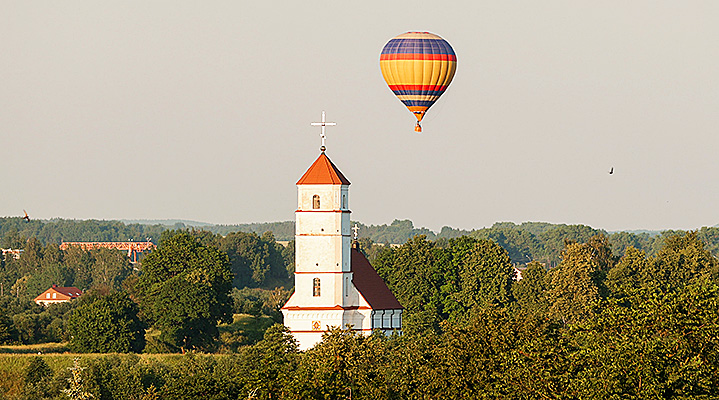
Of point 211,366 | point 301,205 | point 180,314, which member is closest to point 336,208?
point 301,205

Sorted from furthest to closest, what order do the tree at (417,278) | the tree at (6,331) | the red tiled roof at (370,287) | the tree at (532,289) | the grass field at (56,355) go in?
the tree at (417,278), the tree at (532,289), the red tiled roof at (370,287), the tree at (6,331), the grass field at (56,355)

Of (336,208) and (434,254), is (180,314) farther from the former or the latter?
(434,254)

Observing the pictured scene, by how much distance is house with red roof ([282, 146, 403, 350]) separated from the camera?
86.8 meters

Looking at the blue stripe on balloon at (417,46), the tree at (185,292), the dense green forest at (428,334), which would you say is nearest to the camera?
the dense green forest at (428,334)

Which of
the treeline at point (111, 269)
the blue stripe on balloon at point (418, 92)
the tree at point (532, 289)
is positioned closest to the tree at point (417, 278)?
the tree at point (532, 289)

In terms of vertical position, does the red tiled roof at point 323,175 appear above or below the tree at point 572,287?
above

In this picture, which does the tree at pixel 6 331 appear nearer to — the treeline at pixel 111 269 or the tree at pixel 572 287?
the treeline at pixel 111 269

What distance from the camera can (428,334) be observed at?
210ft

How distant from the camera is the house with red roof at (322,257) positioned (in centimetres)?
8681

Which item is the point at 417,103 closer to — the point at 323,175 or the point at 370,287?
the point at 323,175

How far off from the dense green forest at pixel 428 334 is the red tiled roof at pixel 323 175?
31.8ft

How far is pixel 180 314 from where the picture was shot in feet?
292

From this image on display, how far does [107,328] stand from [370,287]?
16.0 metres

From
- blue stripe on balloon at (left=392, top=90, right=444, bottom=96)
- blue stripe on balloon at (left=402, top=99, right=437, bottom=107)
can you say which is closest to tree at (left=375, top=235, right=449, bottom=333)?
blue stripe on balloon at (left=402, top=99, right=437, bottom=107)
